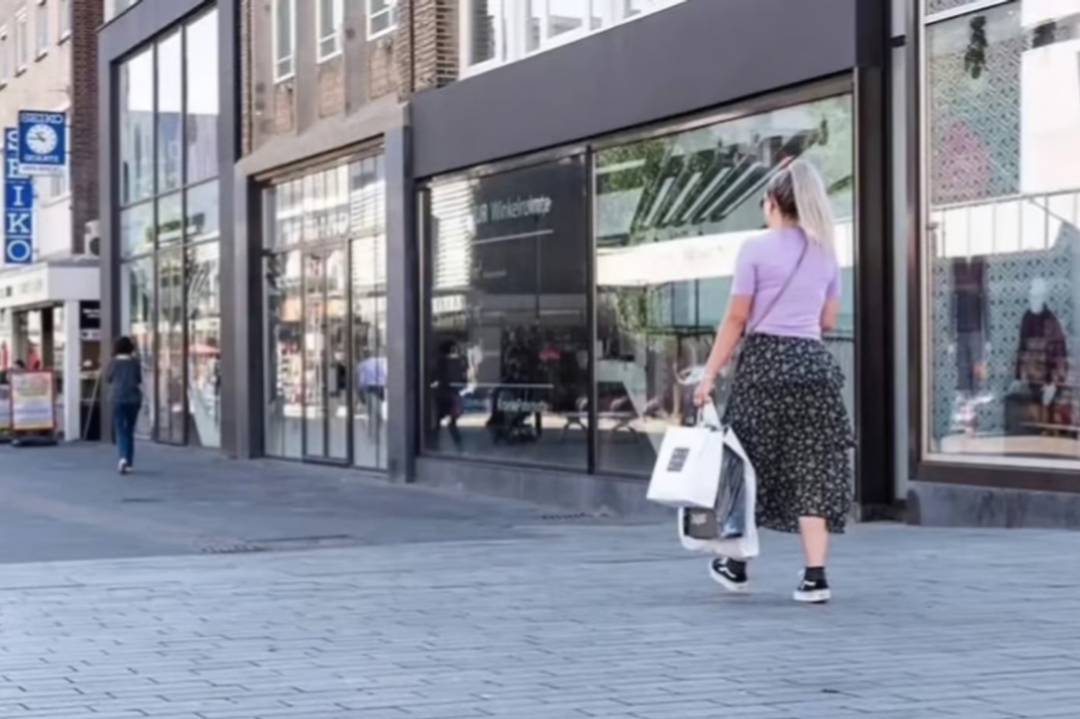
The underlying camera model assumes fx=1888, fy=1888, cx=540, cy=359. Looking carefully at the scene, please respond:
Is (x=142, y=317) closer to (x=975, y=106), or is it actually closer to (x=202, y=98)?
(x=202, y=98)

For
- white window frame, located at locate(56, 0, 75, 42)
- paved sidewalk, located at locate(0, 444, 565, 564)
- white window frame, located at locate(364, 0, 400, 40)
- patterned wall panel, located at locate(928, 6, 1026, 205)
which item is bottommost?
paved sidewalk, located at locate(0, 444, 565, 564)

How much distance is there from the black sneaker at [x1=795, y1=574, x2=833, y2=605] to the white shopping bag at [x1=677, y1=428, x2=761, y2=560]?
0.25 m

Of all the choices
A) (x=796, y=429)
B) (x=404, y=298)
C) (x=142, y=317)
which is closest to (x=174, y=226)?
(x=142, y=317)

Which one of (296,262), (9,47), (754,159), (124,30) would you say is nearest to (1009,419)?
(754,159)

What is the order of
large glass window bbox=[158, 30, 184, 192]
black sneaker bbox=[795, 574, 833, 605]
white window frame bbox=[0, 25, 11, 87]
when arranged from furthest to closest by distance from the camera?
white window frame bbox=[0, 25, 11, 87] → large glass window bbox=[158, 30, 184, 192] → black sneaker bbox=[795, 574, 833, 605]

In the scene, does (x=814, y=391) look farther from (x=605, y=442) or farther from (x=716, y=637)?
(x=605, y=442)

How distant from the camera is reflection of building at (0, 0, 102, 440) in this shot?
109ft

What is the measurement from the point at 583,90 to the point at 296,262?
329 inches

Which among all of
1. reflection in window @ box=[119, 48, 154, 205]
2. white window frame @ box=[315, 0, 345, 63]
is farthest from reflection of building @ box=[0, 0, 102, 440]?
white window frame @ box=[315, 0, 345, 63]

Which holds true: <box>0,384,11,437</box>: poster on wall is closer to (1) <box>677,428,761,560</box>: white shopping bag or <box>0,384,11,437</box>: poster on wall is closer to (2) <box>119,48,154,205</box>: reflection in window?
(2) <box>119,48,154,205</box>: reflection in window

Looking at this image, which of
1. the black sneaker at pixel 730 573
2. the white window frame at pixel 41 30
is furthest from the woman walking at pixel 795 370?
the white window frame at pixel 41 30

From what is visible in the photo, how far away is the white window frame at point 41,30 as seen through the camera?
37.5m

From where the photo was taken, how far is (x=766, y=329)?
294 inches

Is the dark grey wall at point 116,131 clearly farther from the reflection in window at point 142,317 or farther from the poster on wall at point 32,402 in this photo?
the poster on wall at point 32,402
